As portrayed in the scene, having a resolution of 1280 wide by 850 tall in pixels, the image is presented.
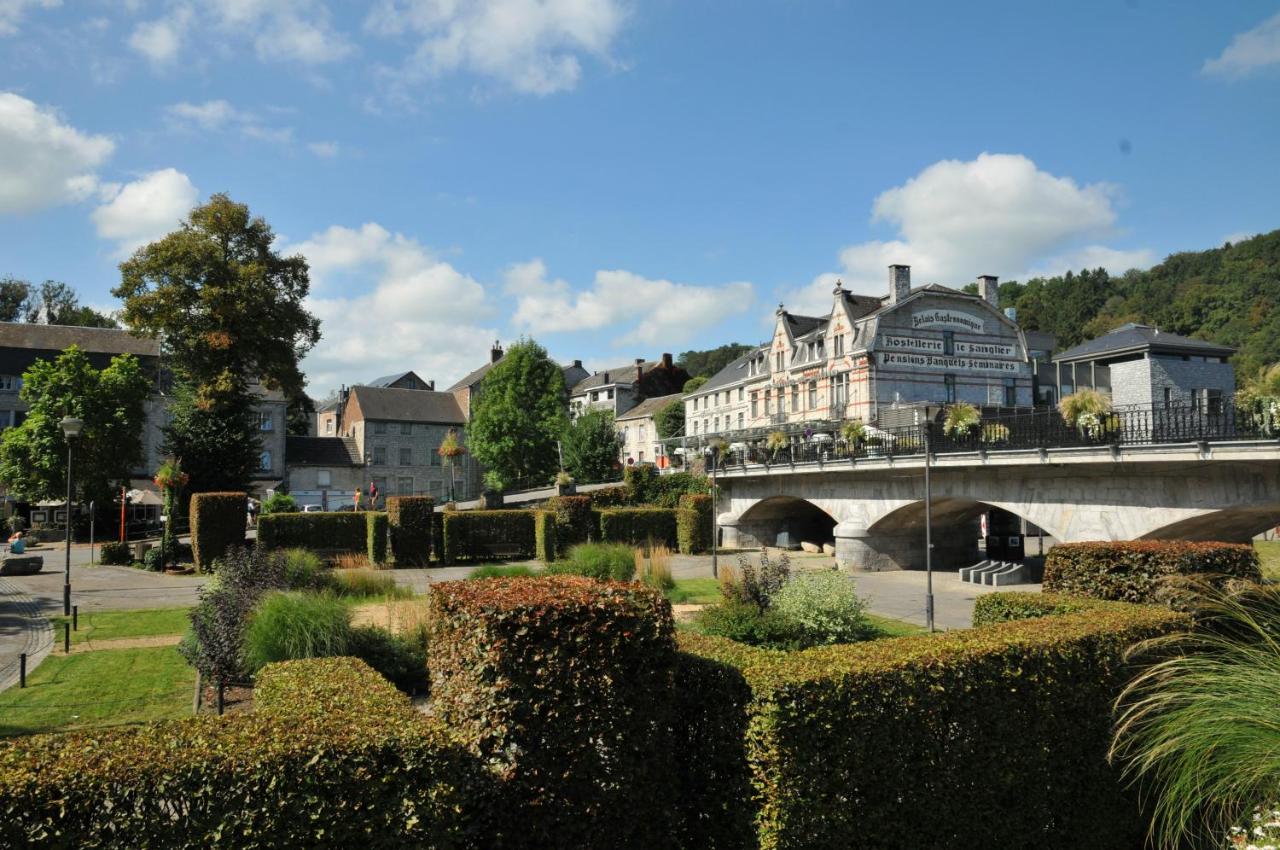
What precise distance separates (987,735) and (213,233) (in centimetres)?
4021

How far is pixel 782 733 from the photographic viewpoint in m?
5.58

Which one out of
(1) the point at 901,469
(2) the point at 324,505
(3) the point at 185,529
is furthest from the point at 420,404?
(1) the point at 901,469

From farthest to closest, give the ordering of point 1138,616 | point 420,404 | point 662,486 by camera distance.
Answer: point 420,404
point 662,486
point 1138,616

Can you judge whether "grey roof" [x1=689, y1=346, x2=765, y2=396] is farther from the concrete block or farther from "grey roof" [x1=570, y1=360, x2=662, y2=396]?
the concrete block

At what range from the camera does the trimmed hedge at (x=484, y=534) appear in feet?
105

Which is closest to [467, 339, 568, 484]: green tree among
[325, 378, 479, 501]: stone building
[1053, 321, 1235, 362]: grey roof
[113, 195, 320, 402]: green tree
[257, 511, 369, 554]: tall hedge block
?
[325, 378, 479, 501]: stone building

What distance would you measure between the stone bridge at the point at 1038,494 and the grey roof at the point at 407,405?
36993mm

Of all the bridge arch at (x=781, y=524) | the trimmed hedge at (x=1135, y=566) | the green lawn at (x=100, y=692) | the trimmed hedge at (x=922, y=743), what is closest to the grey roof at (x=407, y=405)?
the bridge arch at (x=781, y=524)

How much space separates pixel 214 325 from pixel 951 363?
127 feet

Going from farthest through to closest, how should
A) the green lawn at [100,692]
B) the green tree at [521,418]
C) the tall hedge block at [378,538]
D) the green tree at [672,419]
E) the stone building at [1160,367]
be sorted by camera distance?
the green tree at [672,419], the green tree at [521,418], the stone building at [1160,367], the tall hedge block at [378,538], the green lawn at [100,692]

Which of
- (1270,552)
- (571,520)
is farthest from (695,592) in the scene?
(1270,552)

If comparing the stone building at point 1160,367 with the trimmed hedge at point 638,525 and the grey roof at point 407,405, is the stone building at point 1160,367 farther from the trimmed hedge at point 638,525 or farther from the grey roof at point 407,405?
the grey roof at point 407,405

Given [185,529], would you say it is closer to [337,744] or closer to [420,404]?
[420,404]

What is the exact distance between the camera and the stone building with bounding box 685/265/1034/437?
1800 inches
